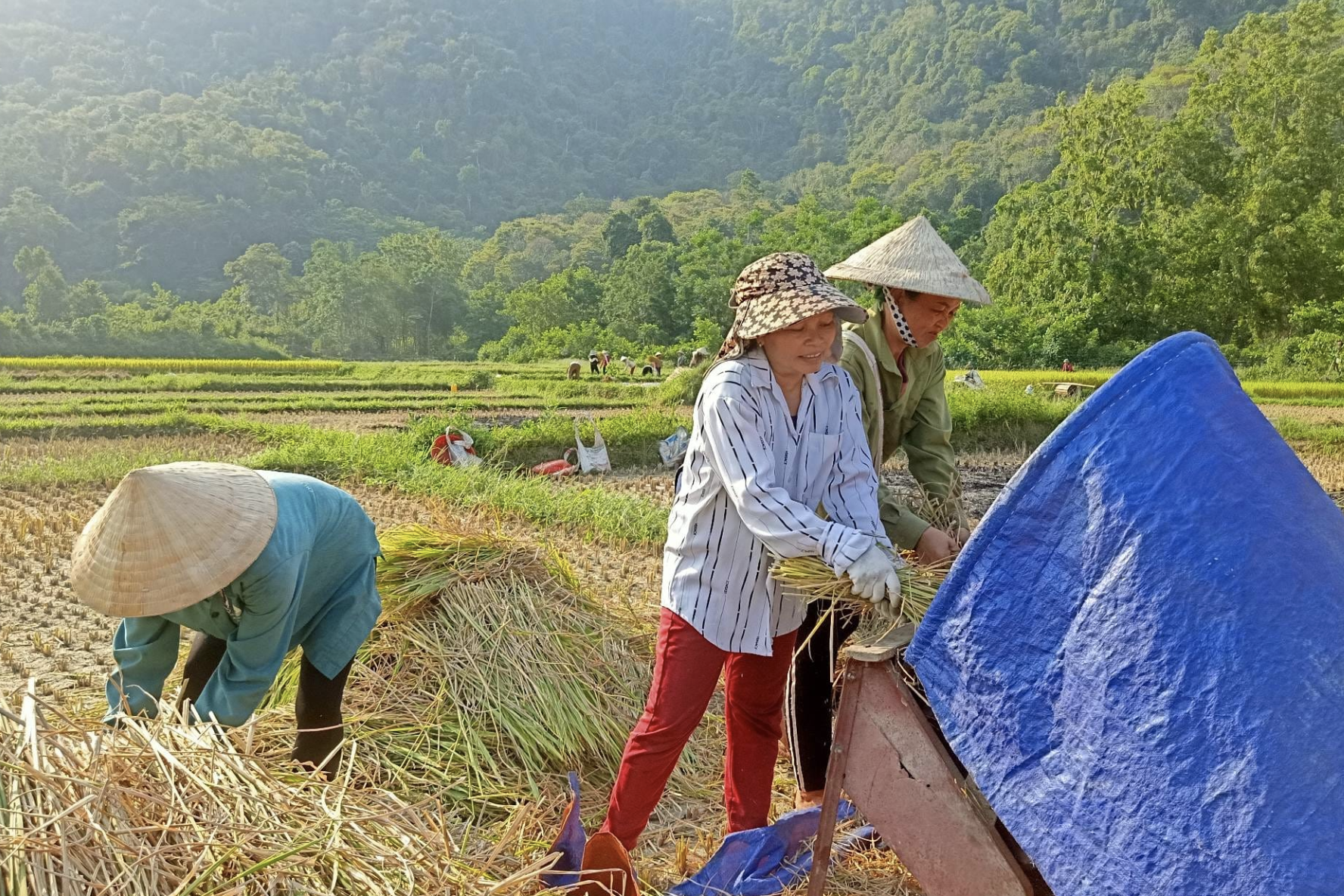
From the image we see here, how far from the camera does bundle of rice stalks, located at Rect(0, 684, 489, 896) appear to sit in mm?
1136

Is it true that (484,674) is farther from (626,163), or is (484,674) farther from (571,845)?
(626,163)

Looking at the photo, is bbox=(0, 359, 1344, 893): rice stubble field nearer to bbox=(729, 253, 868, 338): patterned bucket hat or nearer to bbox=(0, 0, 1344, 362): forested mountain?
bbox=(729, 253, 868, 338): patterned bucket hat

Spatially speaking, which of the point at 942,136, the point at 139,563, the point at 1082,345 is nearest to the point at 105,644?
the point at 139,563

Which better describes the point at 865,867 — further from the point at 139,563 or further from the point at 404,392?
the point at 404,392

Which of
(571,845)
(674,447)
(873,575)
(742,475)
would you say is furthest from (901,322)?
(674,447)

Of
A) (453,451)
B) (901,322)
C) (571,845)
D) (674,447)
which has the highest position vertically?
(901,322)

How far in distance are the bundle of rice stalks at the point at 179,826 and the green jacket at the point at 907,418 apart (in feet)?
5.08

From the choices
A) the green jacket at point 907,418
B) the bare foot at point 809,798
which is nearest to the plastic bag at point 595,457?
the green jacket at point 907,418

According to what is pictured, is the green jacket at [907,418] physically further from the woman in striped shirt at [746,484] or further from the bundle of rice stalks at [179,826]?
the bundle of rice stalks at [179,826]

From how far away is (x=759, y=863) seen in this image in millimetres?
2332

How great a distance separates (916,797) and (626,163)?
102629mm

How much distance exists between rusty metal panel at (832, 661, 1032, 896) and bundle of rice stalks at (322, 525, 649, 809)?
58.6 inches

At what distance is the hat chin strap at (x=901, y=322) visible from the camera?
2701 mm

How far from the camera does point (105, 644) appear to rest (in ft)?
16.2
